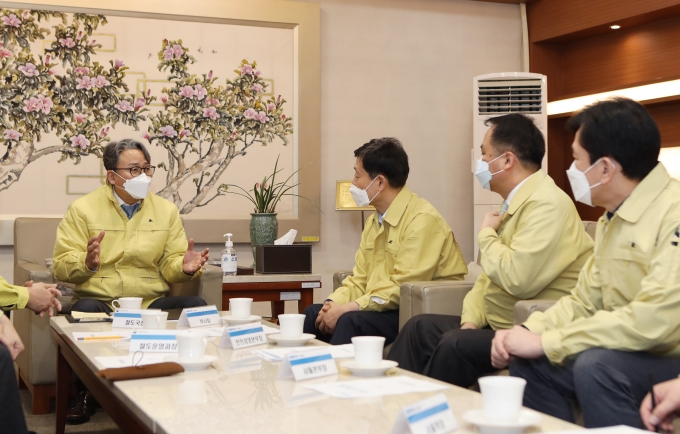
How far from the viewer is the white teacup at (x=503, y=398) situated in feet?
3.61

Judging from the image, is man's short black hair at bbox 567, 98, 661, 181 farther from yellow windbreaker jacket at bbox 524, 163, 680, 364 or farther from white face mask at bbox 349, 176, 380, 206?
white face mask at bbox 349, 176, 380, 206

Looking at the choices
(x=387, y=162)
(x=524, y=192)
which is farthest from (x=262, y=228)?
(x=524, y=192)

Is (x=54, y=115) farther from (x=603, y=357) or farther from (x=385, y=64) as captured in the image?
(x=603, y=357)

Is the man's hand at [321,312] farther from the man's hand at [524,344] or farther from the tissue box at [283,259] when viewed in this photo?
the man's hand at [524,344]

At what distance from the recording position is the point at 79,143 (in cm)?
463

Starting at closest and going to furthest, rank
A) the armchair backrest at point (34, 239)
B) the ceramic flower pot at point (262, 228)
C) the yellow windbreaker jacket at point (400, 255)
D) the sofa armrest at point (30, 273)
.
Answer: the yellow windbreaker jacket at point (400, 255) < the sofa armrest at point (30, 273) < the armchair backrest at point (34, 239) < the ceramic flower pot at point (262, 228)

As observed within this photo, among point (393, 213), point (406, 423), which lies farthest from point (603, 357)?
point (393, 213)

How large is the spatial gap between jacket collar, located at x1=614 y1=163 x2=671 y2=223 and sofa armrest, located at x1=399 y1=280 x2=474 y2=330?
99 centimetres

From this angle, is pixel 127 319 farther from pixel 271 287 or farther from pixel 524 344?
pixel 271 287

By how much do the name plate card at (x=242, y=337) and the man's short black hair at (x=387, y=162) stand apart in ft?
4.46

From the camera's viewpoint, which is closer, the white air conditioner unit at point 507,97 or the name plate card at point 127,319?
the name plate card at point 127,319

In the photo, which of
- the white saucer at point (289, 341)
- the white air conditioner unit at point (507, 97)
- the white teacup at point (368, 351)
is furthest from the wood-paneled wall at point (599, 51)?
the white teacup at point (368, 351)

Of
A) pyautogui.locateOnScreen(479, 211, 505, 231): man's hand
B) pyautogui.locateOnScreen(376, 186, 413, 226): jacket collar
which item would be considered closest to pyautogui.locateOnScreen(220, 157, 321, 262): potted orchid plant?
pyautogui.locateOnScreen(376, 186, 413, 226): jacket collar

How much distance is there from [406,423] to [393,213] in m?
2.10
